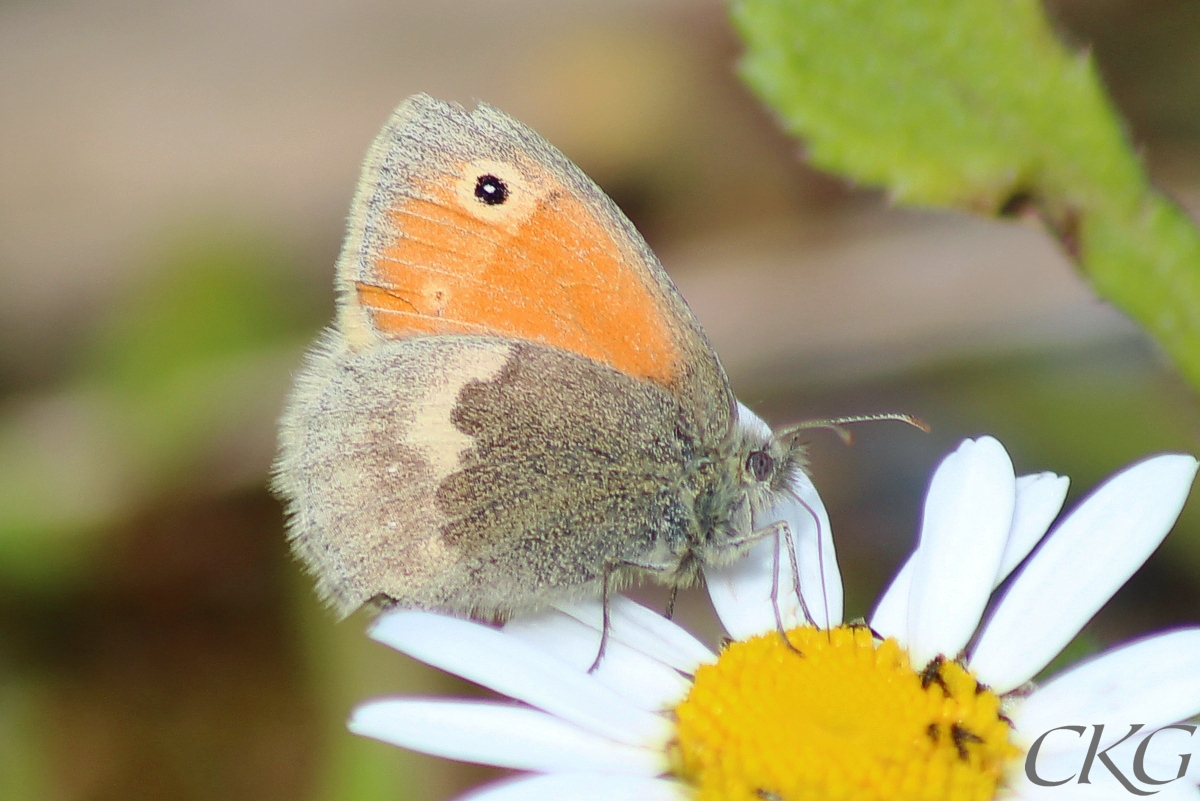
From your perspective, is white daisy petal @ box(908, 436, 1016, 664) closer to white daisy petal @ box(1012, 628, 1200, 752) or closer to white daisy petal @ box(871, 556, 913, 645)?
white daisy petal @ box(871, 556, 913, 645)

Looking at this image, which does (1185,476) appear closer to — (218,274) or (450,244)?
(450,244)

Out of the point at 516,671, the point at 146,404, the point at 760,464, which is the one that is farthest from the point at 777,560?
the point at 146,404

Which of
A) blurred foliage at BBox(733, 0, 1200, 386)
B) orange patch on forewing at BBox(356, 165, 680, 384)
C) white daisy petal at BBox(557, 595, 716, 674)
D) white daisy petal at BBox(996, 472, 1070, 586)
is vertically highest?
blurred foliage at BBox(733, 0, 1200, 386)

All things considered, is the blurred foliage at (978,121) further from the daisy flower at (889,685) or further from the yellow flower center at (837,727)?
the yellow flower center at (837,727)

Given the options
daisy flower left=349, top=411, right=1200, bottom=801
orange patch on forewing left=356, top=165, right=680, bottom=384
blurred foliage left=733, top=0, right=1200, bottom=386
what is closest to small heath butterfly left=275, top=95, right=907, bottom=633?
orange patch on forewing left=356, top=165, right=680, bottom=384

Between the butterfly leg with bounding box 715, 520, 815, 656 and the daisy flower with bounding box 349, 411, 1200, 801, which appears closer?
the daisy flower with bounding box 349, 411, 1200, 801

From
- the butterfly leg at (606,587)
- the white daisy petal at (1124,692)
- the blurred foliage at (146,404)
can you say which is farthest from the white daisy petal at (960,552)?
the blurred foliage at (146,404)
